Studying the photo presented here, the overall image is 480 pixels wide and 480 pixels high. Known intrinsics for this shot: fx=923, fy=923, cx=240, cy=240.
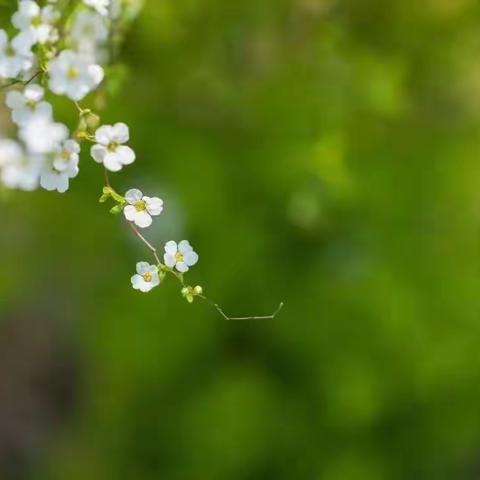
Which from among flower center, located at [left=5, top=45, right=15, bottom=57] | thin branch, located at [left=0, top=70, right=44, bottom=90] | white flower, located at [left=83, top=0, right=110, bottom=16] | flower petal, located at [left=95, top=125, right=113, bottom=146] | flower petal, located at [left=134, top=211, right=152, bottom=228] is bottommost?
flower petal, located at [left=134, top=211, right=152, bottom=228]

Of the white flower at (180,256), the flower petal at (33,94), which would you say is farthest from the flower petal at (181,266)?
the flower petal at (33,94)

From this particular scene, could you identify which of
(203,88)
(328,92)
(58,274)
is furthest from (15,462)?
(328,92)

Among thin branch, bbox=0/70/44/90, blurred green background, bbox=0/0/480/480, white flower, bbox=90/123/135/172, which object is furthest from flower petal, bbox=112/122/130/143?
blurred green background, bbox=0/0/480/480

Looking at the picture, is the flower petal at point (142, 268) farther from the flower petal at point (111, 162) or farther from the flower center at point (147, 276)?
the flower petal at point (111, 162)

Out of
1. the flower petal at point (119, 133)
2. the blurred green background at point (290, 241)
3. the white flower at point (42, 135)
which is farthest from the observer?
the blurred green background at point (290, 241)

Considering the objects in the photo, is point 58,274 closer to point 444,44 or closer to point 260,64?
point 260,64

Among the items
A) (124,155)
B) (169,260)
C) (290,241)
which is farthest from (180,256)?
(290,241)

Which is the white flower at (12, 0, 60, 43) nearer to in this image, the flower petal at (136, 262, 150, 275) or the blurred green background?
the flower petal at (136, 262, 150, 275)
